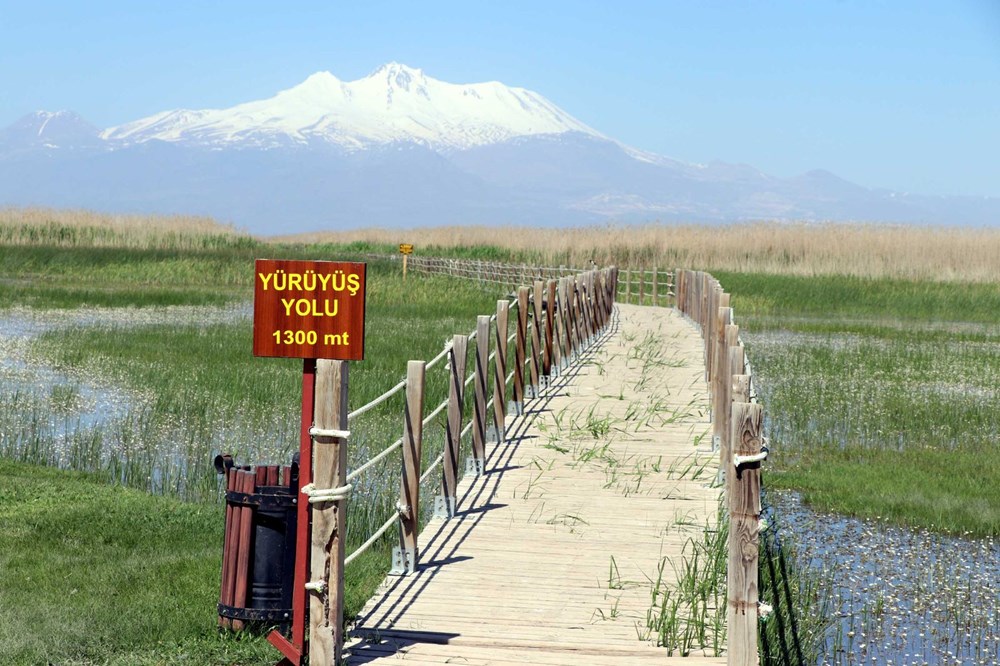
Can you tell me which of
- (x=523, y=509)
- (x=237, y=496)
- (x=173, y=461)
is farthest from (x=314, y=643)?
(x=173, y=461)

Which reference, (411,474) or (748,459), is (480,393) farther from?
(748,459)

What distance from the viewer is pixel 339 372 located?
6051mm

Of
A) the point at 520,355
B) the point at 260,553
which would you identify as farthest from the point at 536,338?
the point at 260,553

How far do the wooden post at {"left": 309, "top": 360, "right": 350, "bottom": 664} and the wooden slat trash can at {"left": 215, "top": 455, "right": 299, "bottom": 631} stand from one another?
0.40m

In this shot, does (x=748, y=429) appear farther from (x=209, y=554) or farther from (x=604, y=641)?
(x=209, y=554)

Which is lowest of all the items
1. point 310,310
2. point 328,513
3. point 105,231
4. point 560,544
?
point 560,544

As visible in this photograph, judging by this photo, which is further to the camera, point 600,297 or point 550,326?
point 600,297

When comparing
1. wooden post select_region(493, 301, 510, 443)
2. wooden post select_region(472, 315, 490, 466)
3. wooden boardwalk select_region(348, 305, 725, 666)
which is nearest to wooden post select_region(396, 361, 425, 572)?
wooden boardwalk select_region(348, 305, 725, 666)

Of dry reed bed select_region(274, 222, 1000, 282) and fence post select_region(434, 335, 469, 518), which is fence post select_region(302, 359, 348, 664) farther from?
dry reed bed select_region(274, 222, 1000, 282)

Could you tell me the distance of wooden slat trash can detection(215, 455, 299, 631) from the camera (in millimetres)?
6391

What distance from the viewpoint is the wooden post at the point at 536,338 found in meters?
15.1

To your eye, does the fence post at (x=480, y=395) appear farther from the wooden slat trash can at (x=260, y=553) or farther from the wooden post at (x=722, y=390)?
the wooden slat trash can at (x=260, y=553)

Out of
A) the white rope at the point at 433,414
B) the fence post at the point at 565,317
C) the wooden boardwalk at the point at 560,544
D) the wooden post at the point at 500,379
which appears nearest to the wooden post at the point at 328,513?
the wooden boardwalk at the point at 560,544

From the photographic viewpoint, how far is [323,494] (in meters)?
5.98
